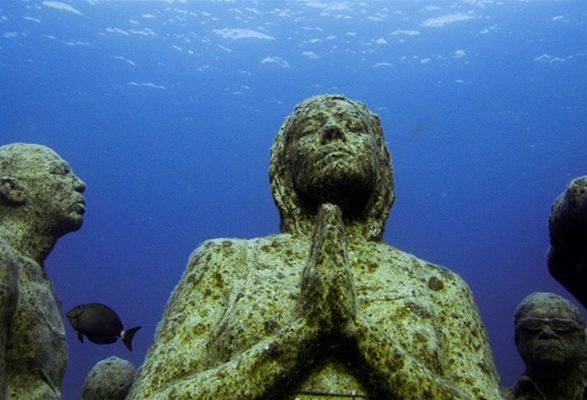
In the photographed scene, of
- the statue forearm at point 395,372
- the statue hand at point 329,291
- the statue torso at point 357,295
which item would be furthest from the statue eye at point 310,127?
the statue forearm at point 395,372

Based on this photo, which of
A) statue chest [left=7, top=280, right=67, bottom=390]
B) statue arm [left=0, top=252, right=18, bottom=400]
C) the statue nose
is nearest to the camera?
the statue nose

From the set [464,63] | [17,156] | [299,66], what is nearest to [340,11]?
[299,66]

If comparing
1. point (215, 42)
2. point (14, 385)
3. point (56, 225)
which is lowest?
point (14, 385)

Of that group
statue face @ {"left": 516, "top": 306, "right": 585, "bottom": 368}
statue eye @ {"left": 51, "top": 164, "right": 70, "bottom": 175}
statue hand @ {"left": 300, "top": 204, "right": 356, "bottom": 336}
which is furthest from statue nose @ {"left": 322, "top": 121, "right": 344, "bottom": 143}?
statue face @ {"left": 516, "top": 306, "right": 585, "bottom": 368}

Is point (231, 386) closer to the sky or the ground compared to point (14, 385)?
closer to the sky

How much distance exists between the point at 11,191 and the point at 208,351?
3103 mm

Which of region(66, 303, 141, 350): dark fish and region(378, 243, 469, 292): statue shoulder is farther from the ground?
region(378, 243, 469, 292): statue shoulder

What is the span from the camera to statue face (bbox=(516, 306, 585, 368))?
4.93 m

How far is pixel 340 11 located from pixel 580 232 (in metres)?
28.0

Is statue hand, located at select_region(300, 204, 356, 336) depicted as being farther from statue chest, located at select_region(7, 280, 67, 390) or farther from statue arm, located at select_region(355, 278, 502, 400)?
statue chest, located at select_region(7, 280, 67, 390)

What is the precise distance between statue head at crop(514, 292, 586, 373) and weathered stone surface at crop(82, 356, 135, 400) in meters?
4.10

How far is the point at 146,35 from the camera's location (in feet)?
120

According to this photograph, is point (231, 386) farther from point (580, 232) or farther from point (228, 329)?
point (580, 232)

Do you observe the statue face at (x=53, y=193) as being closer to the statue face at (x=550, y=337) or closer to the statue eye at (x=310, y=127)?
the statue eye at (x=310, y=127)
